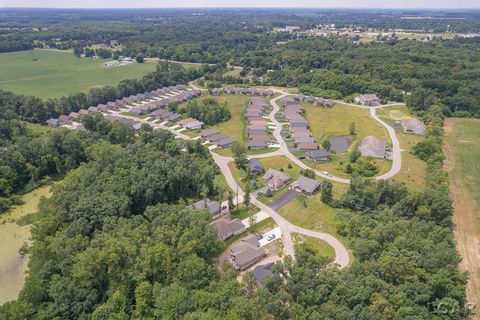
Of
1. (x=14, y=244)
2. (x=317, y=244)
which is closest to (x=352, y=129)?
(x=317, y=244)

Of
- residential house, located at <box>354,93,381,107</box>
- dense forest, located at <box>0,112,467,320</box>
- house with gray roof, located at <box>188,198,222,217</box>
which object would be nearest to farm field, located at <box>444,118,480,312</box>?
dense forest, located at <box>0,112,467,320</box>

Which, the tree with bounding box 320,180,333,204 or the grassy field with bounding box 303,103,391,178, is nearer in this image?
the tree with bounding box 320,180,333,204

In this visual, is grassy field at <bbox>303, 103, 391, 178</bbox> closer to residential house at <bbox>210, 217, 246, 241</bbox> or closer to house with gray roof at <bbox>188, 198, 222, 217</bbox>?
house with gray roof at <bbox>188, 198, 222, 217</bbox>

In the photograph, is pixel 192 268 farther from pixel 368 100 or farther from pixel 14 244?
pixel 368 100

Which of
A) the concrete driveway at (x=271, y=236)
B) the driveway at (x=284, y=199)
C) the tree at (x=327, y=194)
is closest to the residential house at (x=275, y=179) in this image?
the driveway at (x=284, y=199)

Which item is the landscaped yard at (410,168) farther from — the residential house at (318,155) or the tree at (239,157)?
the tree at (239,157)

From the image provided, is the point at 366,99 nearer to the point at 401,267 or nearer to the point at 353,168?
the point at 353,168

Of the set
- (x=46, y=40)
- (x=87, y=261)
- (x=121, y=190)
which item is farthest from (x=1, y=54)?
(x=87, y=261)

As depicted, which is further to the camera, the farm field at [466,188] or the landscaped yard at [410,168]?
the landscaped yard at [410,168]
